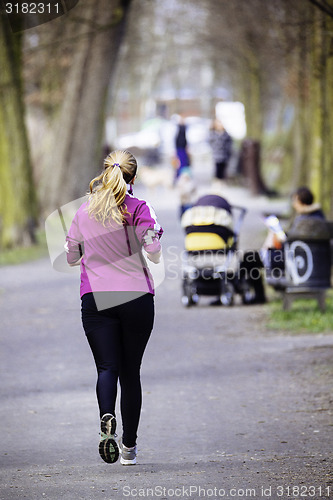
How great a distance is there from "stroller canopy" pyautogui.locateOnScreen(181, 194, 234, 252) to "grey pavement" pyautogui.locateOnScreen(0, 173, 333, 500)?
2.67 ft

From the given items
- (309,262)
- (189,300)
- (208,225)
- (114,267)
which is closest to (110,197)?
(114,267)

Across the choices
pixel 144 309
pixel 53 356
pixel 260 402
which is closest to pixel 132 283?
pixel 144 309

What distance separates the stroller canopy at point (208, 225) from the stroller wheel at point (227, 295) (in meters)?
0.54

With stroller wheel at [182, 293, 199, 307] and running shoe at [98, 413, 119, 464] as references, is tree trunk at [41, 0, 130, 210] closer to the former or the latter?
stroller wheel at [182, 293, 199, 307]

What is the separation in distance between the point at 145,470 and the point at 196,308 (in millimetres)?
6655

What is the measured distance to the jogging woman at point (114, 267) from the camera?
549 cm

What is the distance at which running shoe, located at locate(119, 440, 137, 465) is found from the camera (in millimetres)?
5758

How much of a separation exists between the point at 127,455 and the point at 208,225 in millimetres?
6078

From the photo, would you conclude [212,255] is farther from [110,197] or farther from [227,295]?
[110,197]

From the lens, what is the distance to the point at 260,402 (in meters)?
7.45

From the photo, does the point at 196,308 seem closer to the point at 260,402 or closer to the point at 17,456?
the point at 260,402

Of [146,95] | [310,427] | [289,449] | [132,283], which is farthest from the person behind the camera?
[146,95]

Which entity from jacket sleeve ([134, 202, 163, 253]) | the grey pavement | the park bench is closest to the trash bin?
the park bench

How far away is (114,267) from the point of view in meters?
5.54
